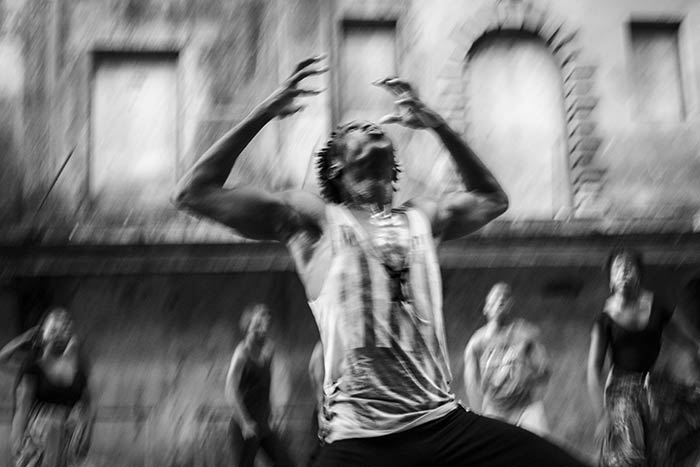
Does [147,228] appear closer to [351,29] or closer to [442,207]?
[351,29]

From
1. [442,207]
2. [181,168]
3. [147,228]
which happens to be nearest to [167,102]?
[181,168]

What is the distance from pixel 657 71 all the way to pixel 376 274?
37.4ft

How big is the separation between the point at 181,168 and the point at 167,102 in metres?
1.07

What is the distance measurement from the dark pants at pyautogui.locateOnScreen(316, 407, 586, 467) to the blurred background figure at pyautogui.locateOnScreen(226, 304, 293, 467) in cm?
619

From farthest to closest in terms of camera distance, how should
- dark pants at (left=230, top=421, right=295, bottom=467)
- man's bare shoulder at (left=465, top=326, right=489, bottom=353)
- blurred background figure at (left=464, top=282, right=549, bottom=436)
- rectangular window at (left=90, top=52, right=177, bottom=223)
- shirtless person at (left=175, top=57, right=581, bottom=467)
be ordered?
rectangular window at (left=90, top=52, right=177, bottom=223) < dark pants at (left=230, top=421, right=295, bottom=467) < man's bare shoulder at (left=465, top=326, right=489, bottom=353) < blurred background figure at (left=464, top=282, right=549, bottom=436) < shirtless person at (left=175, top=57, right=581, bottom=467)

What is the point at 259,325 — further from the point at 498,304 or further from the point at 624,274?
the point at 624,274

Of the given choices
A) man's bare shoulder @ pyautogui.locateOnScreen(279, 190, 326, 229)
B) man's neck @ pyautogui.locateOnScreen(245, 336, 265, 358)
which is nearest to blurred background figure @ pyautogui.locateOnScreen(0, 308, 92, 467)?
man's neck @ pyautogui.locateOnScreen(245, 336, 265, 358)

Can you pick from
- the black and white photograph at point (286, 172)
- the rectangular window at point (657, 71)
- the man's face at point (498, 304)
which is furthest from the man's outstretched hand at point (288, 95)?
the rectangular window at point (657, 71)

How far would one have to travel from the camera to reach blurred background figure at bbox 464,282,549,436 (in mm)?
7664

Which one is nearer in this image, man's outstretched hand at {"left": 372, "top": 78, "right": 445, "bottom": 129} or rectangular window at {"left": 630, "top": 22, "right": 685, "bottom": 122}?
man's outstretched hand at {"left": 372, "top": 78, "right": 445, "bottom": 129}

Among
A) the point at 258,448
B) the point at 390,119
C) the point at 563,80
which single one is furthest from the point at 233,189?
the point at 563,80

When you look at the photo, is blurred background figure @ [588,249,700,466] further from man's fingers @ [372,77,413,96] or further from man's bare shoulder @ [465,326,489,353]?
man's fingers @ [372,77,413,96]

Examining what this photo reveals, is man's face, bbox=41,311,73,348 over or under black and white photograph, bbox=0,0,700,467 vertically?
under

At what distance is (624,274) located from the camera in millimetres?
7254
